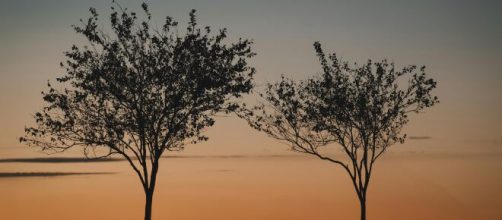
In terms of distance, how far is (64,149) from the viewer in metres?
40.0

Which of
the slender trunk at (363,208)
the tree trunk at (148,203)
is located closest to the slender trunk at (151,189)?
the tree trunk at (148,203)

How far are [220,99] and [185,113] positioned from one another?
2593 millimetres

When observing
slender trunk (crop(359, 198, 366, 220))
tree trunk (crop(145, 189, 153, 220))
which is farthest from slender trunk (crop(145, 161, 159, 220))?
slender trunk (crop(359, 198, 366, 220))

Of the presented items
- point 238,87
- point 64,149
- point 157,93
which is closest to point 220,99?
point 238,87

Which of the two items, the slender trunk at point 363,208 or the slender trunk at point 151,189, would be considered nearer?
the slender trunk at point 151,189

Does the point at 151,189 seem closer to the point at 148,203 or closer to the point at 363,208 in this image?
the point at 148,203

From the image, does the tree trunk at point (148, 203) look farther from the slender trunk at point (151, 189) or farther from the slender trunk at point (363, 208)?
the slender trunk at point (363, 208)

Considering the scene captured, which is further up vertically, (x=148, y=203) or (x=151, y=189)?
(x=151, y=189)

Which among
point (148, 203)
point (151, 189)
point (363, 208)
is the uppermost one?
point (151, 189)

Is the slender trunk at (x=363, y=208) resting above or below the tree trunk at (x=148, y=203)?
below

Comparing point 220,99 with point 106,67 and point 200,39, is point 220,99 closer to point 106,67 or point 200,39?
point 200,39

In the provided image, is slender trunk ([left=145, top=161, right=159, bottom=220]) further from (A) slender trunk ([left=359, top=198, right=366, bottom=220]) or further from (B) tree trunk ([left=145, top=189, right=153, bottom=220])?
(A) slender trunk ([left=359, top=198, right=366, bottom=220])

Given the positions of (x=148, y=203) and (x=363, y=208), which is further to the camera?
(x=363, y=208)

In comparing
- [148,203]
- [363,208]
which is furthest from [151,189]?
[363,208]
